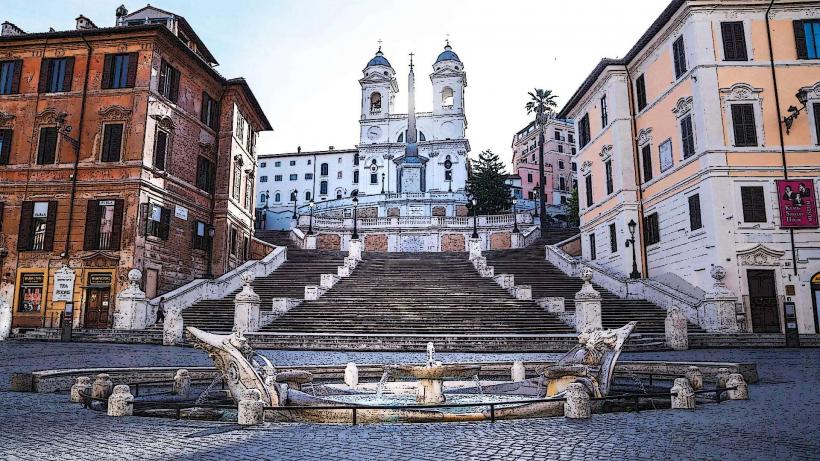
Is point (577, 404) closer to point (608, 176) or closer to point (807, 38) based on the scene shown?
point (807, 38)

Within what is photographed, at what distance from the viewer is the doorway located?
23.2m

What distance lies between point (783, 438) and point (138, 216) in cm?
2789

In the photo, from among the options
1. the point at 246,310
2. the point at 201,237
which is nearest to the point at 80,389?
the point at 246,310

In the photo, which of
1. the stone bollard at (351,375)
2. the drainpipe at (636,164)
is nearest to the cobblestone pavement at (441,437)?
the stone bollard at (351,375)

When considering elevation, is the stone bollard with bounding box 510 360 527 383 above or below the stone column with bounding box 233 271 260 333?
below

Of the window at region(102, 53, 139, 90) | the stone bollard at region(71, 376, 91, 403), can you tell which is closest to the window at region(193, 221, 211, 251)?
the window at region(102, 53, 139, 90)

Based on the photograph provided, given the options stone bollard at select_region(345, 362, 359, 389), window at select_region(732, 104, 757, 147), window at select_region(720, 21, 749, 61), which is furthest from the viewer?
window at select_region(720, 21, 749, 61)

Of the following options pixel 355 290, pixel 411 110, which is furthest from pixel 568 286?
pixel 411 110

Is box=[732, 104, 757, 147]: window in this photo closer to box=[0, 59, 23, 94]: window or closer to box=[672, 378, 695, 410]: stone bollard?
box=[672, 378, 695, 410]: stone bollard

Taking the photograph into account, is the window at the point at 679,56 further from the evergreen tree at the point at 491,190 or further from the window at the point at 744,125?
the evergreen tree at the point at 491,190

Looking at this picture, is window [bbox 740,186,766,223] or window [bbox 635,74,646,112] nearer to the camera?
window [bbox 740,186,766,223]

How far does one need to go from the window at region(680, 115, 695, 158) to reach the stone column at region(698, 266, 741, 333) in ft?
24.7

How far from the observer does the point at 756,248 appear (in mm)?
23578

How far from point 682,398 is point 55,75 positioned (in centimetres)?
3358
